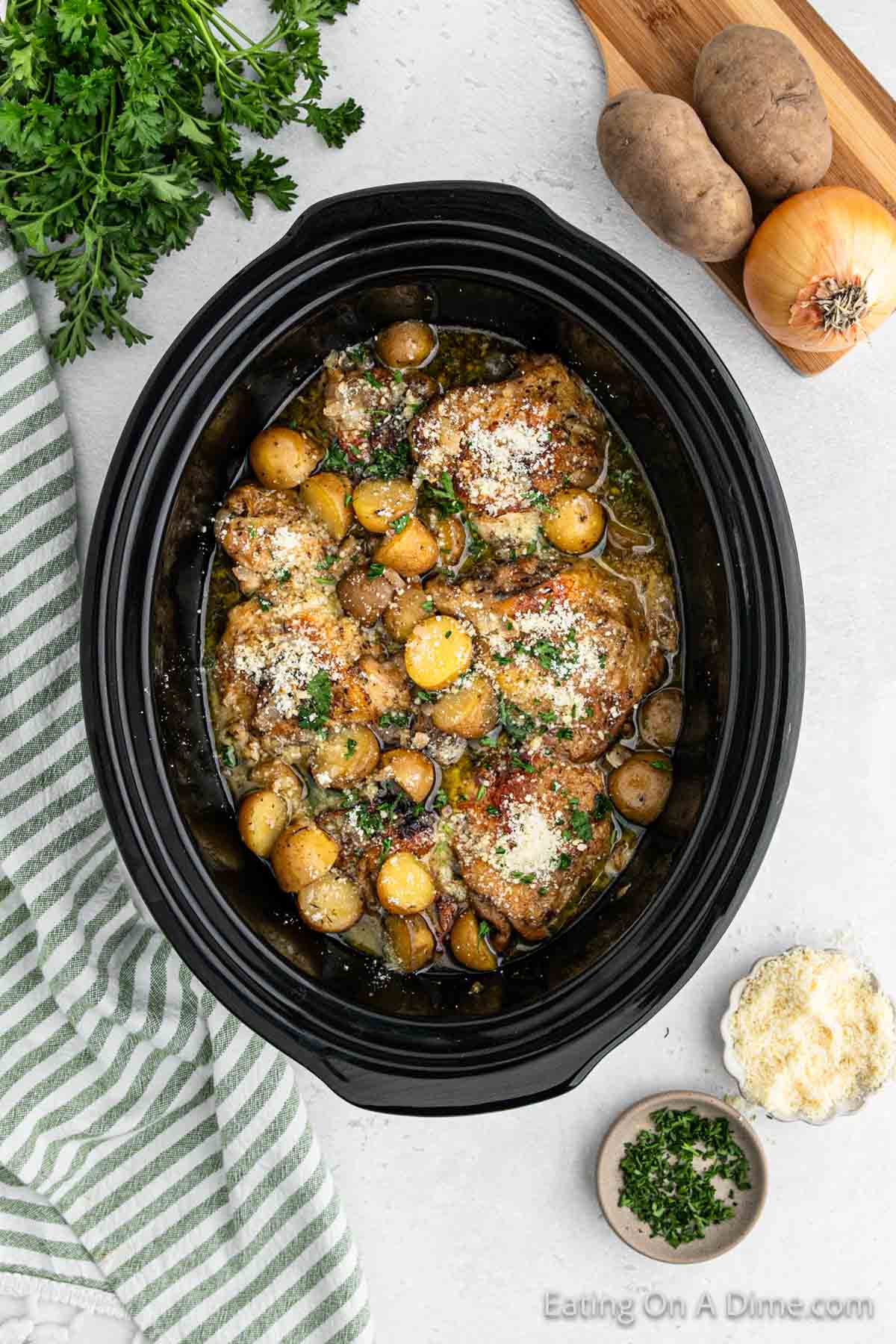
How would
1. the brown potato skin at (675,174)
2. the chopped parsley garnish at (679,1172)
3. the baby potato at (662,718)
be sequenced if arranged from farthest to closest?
the chopped parsley garnish at (679,1172)
the baby potato at (662,718)
the brown potato skin at (675,174)

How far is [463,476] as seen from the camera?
8.50ft

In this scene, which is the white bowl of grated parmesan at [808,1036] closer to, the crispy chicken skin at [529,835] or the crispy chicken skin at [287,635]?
the crispy chicken skin at [529,835]

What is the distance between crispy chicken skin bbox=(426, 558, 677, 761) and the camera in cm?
256

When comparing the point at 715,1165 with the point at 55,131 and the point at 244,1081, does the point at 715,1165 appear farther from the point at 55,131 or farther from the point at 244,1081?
the point at 55,131

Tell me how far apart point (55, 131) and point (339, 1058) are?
2069 millimetres

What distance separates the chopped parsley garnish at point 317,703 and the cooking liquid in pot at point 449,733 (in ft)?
0.03

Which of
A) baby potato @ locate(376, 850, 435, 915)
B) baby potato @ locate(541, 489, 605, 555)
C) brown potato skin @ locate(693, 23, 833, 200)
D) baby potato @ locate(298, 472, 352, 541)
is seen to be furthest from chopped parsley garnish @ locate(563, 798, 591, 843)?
brown potato skin @ locate(693, 23, 833, 200)

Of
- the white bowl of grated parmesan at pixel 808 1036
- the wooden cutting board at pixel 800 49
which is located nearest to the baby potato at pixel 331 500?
the wooden cutting board at pixel 800 49

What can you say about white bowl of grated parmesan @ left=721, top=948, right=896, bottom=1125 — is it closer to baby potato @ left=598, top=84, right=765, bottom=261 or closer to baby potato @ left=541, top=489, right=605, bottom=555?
baby potato @ left=541, top=489, right=605, bottom=555

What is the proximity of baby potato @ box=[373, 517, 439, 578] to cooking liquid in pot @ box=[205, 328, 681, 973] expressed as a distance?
2cm

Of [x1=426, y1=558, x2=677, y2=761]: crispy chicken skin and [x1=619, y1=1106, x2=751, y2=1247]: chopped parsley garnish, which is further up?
[x1=426, y1=558, x2=677, y2=761]: crispy chicken skin

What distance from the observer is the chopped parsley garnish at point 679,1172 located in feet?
9.08

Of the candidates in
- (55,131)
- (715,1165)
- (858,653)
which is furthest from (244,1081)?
(55,131)

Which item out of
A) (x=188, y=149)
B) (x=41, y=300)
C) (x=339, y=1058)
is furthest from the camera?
(x=41, y=300)
